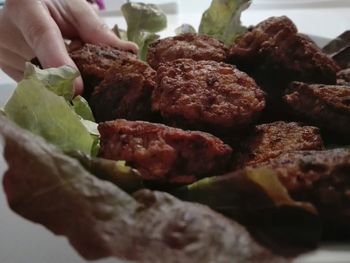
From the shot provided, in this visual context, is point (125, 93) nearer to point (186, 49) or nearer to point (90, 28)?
point (186, 49)

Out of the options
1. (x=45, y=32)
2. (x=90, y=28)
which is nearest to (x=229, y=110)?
(x=45, y=32)

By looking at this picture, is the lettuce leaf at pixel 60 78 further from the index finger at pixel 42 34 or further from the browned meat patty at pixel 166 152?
the browned meat patty at pixel 166 152

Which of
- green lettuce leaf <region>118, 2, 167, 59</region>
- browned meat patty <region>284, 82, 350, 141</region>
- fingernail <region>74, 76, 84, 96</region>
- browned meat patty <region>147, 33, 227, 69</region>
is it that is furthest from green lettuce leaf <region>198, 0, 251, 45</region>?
browned meat patty <region>284, 82, 350, 141</region>

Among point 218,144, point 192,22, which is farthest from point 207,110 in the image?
point 192,22

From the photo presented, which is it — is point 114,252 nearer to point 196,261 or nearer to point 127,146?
point 196,261

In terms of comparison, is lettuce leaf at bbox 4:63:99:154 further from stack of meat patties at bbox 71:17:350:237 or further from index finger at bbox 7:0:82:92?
index finger at bbox 7:0:82:92

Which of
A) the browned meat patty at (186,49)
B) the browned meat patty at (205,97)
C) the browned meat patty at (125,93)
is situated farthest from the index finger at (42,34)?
the browned meat patty at (205,97)

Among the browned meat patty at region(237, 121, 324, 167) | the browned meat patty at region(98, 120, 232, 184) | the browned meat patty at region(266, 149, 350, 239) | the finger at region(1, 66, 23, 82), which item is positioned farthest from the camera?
the finger at region(1, 66, 23, 82)
